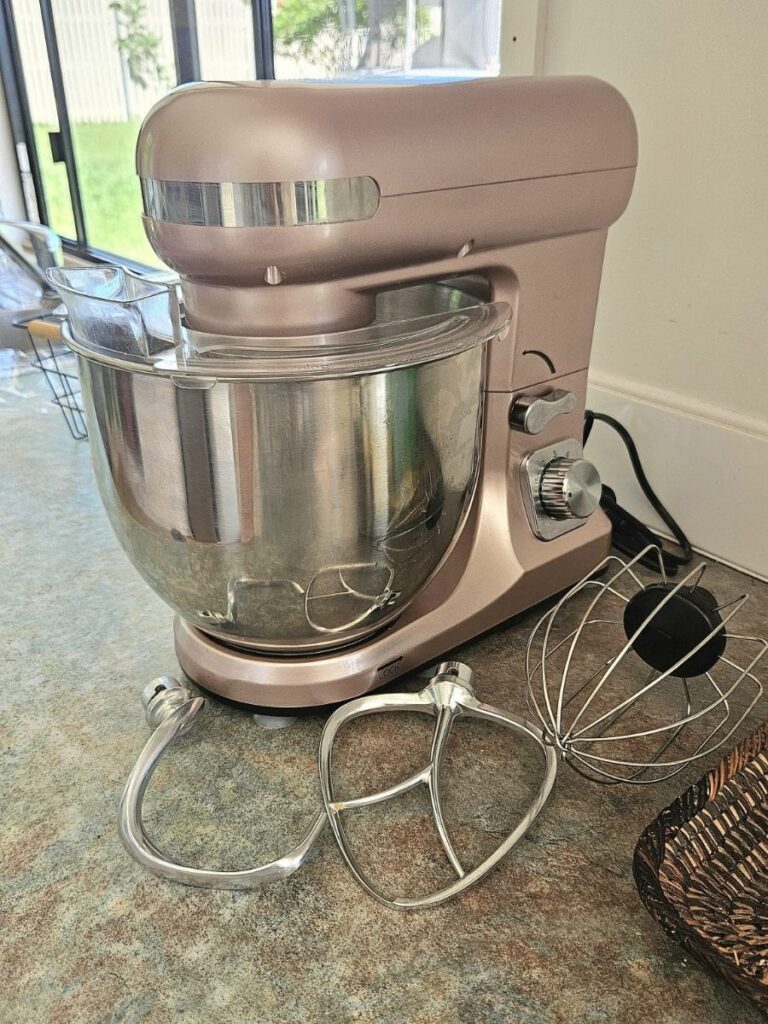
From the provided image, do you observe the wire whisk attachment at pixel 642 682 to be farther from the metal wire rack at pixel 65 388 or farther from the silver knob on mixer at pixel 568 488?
the metal wire rack at pixel 65 388

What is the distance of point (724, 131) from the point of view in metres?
0.62

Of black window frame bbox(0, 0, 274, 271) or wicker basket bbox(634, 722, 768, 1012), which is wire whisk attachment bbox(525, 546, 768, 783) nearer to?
wicker basket bbox(634, 722, 768, 1012)

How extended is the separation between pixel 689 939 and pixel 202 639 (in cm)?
31

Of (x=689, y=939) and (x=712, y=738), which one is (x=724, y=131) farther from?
(x=689, y=939)

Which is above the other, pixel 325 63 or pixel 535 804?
pixel 325 63

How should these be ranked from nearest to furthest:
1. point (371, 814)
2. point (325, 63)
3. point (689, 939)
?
point (689, 939), point (371, 814), point (325, 63)

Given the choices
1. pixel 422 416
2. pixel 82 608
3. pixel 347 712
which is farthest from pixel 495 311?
pixel 82 608

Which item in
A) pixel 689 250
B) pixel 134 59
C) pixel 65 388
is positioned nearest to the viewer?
pixel 689 250

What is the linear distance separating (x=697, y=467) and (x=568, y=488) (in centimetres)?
21

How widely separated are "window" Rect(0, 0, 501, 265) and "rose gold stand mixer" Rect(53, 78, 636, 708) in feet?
1.40

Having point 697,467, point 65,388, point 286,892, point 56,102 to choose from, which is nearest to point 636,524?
point 697,467

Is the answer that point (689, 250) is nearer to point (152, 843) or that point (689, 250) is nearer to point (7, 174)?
point (152, 843)

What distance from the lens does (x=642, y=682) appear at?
548 millimetres

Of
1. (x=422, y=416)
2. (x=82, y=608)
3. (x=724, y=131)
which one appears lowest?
(x=82, y=608)
